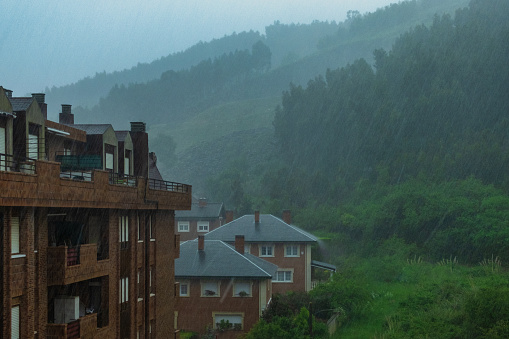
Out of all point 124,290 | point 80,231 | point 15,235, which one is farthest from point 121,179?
point 15,235

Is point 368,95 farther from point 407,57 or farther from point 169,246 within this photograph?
point 169,246

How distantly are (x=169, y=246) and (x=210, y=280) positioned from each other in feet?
33.6

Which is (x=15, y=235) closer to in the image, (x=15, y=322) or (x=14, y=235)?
(x=14, y=235)

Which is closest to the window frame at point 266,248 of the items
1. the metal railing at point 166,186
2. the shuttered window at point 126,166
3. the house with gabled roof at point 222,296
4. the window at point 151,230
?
the house with gabled roof at point 222,296

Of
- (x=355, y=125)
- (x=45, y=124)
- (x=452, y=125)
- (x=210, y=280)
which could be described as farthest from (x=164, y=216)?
(x=355, y=125)

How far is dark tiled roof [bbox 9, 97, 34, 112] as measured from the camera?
16000 millimetres

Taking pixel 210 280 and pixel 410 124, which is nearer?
pixel 210 280

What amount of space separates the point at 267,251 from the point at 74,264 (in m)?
30.8

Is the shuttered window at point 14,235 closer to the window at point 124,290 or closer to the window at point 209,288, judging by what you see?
the window at point 124,290

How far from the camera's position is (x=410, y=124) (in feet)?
255

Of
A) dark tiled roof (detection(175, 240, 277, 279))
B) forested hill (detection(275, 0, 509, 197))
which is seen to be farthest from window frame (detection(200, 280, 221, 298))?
forested hill (detection(275, 0, 509, 197))

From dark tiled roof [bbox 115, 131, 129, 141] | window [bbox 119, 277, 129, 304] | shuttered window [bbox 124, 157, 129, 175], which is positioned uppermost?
dark tiled roof [bbox 115, 131, 129, 141]

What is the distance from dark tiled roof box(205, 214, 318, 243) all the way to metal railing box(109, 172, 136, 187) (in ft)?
84.7

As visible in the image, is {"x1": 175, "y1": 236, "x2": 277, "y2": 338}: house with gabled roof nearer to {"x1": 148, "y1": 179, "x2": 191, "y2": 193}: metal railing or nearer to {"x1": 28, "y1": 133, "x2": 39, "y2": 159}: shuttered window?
{"x1": 148, "y1": 179, "x2": 191, "y2": 193}: metal railing
